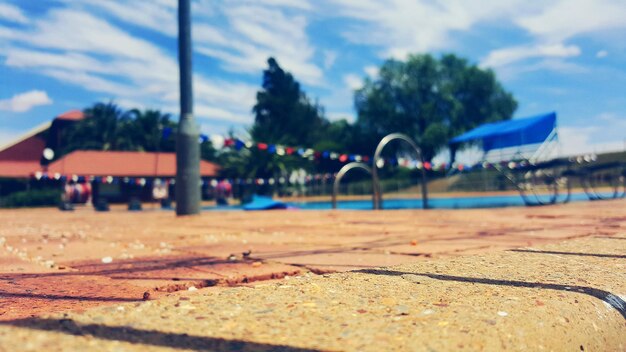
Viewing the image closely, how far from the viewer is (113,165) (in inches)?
1152

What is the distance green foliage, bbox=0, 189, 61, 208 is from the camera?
23812 mm

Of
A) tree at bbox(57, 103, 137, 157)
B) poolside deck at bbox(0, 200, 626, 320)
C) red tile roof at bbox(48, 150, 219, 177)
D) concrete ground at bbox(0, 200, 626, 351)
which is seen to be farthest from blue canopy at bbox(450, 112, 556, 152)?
tree at bbox(57, 103, 137, 157)

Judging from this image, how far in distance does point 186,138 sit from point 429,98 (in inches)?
1356

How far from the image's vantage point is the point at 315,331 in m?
1.23

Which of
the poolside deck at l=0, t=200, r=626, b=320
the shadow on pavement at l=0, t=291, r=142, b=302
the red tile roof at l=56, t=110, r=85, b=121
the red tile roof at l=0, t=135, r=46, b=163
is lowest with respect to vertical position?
the poolside deck at l=0, t=200, r=626, b=320

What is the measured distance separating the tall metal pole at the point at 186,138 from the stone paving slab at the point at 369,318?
22.8 feet

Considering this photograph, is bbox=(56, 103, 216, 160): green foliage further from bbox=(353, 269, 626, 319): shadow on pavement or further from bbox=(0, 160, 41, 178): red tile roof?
bbox=(353, 269, 626, 319): shadow on pavement

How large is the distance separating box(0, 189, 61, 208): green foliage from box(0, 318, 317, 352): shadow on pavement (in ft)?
87.6

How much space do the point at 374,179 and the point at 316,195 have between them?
2350 centimetres

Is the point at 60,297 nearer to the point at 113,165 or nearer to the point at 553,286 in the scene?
the point at 553,286

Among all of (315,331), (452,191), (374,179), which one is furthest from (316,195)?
(315,331)

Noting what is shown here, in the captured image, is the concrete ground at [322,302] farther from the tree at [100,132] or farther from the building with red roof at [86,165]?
the tree at [100,132]

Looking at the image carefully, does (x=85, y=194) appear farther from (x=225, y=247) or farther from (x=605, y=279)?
(x=605, y=279)

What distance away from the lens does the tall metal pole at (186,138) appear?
335 inches
